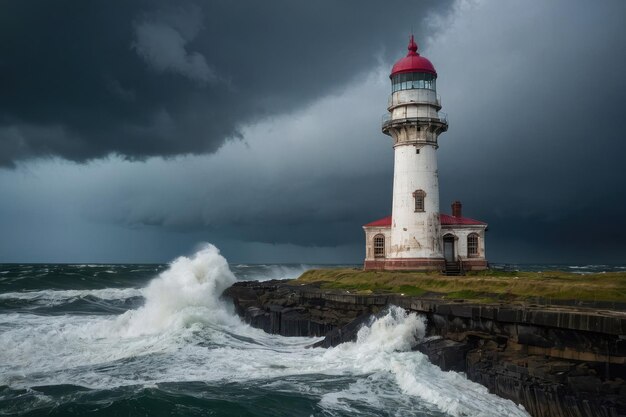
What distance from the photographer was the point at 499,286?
623 inches

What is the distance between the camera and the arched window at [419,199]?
23.4m

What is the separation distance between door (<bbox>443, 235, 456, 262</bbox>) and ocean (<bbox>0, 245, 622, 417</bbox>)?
10.1 m

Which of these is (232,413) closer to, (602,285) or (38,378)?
(38,378)

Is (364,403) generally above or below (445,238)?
below

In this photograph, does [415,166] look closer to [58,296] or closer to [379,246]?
[379,246]

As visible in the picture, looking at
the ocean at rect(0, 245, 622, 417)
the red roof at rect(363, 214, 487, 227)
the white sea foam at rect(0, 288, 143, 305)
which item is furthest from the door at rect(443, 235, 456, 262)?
the white sea foam at rect(0, 288, 143, 305)

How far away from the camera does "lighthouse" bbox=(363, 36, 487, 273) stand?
23297mm

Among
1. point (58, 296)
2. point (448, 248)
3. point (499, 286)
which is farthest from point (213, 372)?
point (58, 296)

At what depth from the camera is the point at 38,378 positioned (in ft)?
37.5

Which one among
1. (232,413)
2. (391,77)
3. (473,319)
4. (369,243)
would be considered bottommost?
(232,413)

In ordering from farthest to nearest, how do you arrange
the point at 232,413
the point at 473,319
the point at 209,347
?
1. the point at 209,347
2. the point at 473,319
3. the point at 232,413

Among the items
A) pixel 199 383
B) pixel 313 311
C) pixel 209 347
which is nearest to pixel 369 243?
pixel 313 311

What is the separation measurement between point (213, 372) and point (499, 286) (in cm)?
891

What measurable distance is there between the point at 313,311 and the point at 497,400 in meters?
10.3
